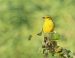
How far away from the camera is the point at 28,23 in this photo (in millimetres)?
3496

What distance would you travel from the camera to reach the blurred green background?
3.12m

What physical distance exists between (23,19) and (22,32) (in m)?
0.21

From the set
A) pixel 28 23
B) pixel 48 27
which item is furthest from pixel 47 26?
pixel 28 23

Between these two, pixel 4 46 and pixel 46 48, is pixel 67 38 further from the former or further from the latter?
pixel 46 48

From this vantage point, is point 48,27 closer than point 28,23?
Yes

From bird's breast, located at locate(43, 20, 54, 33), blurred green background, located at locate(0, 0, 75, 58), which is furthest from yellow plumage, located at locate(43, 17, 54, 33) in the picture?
blurred green background, located at locate(0, 0, 75, 58)

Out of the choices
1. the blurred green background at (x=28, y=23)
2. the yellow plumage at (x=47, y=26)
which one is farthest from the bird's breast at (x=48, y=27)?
the blurred green background at (x=28, y=23)

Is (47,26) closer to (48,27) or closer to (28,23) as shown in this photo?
(48,27)

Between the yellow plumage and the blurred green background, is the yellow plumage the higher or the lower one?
the lower one

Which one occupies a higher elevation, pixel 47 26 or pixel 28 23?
pixel 28 23

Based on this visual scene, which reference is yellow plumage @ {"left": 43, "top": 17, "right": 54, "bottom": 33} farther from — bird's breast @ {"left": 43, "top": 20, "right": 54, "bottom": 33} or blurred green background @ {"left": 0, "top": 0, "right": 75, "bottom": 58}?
blurred green background @ {"left": 0, "top": 0, "right": 75, "bottom": 58}

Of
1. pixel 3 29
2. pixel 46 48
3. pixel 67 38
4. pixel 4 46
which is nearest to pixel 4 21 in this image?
pixel 3 29

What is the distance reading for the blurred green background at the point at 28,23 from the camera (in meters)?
3.12

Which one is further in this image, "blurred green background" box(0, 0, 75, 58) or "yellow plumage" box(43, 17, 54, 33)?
"blurred green background" box(0, 0, 75, 58)
